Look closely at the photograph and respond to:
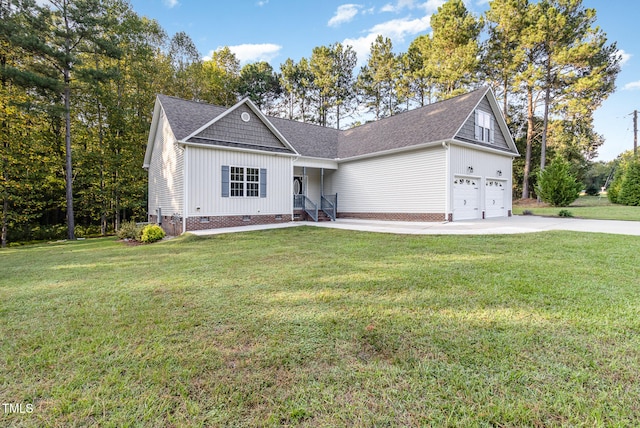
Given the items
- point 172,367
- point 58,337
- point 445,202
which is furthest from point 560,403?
point 445,202

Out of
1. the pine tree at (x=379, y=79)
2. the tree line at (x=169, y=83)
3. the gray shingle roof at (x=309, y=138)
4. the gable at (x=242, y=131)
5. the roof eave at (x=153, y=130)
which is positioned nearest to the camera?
the gable at (x=242, y=131)

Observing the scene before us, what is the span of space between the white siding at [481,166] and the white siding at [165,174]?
38.4 ft

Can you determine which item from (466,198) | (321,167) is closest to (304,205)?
(321,167)

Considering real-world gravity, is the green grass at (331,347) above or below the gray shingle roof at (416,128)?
below

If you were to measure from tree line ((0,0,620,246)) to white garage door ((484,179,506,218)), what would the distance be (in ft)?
34.9

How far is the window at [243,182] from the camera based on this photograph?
12500mm

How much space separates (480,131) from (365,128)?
22.7 feet

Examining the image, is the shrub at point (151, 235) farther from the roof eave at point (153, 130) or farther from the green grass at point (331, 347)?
the roof eave at point (153, 130)

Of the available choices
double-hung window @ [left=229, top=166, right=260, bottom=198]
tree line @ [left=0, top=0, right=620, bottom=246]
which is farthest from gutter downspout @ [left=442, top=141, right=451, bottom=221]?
tree line @ [left=0, top=0, right=620, bottom=246]

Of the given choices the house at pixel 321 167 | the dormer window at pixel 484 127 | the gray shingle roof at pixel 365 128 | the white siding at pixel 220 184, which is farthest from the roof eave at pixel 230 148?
the dormer window at pixel 484 127

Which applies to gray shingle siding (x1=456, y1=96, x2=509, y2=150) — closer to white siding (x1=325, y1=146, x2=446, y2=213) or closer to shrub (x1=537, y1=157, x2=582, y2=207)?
white siding (x1=325, y1=146, x2=446, y2=213)

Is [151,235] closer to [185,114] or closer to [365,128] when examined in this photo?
[185,114]

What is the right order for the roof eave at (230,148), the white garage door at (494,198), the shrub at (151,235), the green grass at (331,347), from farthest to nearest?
1. the white garage door at (494,198)
2. the roof eave at (230,148)
3. the shrub at (151,235)
4. the green grass at (331,347)

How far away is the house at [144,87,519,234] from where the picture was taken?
40.1 feet
